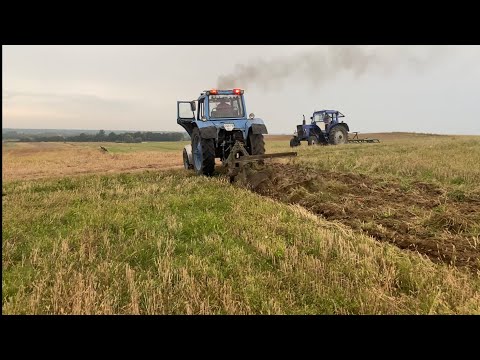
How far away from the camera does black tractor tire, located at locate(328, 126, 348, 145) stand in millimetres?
26047

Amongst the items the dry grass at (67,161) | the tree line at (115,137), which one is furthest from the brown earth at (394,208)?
the tree line at (115,137)

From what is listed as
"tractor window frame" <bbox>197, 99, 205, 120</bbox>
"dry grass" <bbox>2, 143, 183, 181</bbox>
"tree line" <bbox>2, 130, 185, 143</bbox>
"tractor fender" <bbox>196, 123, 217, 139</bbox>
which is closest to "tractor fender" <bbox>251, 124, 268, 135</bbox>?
"tractor fender" <bbox>196, 123, 217, 139</bbox>

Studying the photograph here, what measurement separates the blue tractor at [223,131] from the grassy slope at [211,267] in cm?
→ 367

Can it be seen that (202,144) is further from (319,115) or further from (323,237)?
(319,115)

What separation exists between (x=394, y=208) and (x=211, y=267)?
3975mm

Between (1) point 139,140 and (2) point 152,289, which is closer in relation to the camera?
(2) point 152,289

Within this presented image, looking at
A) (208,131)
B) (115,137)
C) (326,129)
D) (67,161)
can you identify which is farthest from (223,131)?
(115,137)

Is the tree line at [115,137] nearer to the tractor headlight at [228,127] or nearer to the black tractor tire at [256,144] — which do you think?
the tractor headlight at [228,127]

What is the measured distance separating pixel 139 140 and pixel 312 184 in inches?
1544

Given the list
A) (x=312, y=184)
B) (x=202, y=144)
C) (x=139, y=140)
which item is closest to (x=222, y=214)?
(x=312, y=184)

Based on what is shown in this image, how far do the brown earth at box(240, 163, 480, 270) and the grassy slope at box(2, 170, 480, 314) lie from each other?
489 millimetres

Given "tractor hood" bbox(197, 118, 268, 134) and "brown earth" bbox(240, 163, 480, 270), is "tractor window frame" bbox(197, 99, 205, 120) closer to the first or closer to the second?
"tractor hood" bbox(197, 118, 268, 134)

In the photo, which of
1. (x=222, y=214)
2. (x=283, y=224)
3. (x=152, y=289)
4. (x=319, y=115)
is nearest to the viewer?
(x=152, y=289)

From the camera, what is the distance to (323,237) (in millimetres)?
4695
